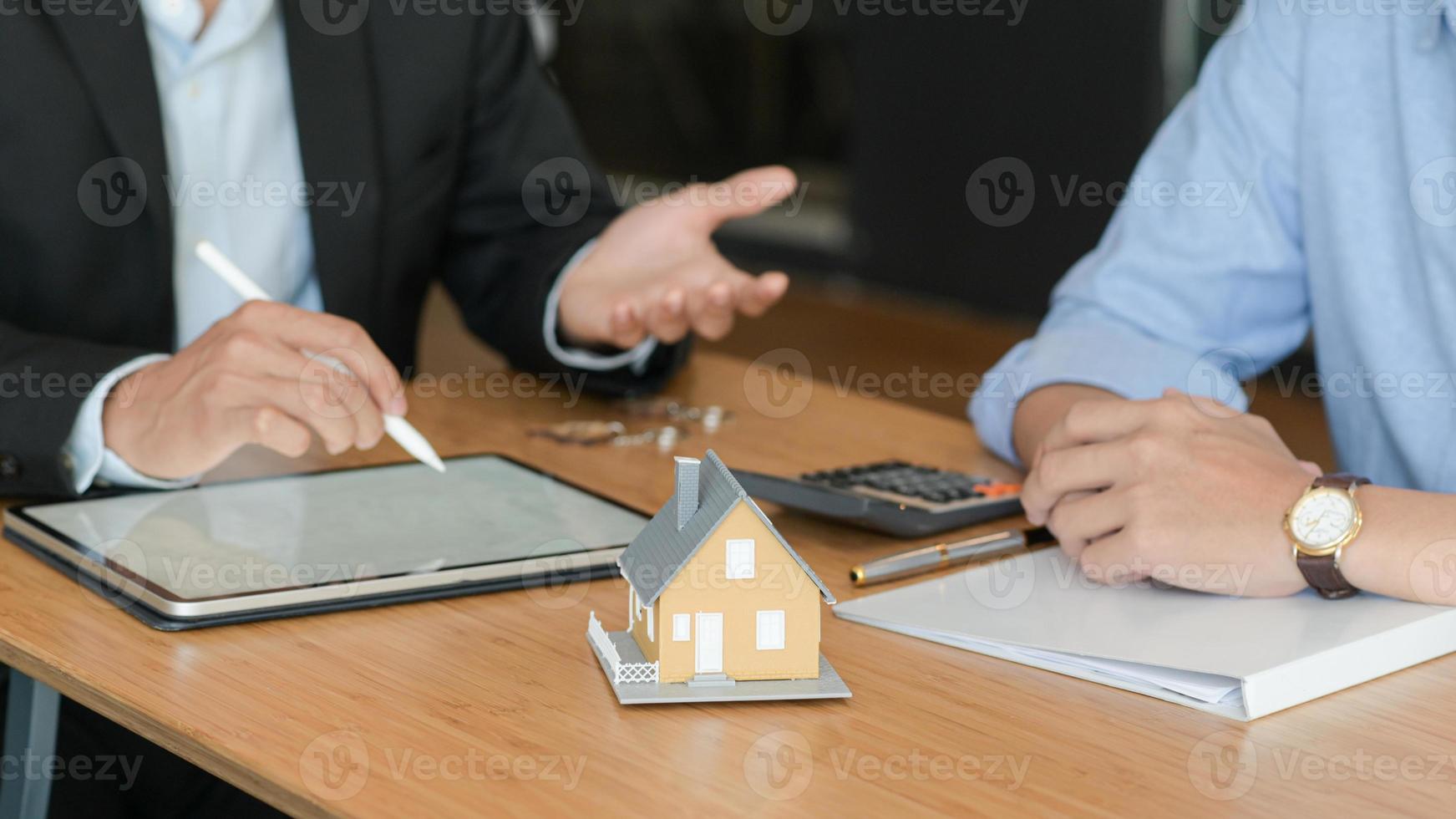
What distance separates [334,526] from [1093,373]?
64 centimetres

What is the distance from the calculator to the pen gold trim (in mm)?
27

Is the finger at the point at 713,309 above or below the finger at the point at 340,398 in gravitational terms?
below

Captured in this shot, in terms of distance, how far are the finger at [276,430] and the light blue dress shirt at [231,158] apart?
1.58 feet

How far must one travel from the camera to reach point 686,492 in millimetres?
795

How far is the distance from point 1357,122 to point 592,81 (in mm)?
5460

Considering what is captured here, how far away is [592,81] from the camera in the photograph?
6.51 metres

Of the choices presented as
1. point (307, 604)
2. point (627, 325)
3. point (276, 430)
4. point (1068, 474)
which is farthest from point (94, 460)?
point (1068, 474)

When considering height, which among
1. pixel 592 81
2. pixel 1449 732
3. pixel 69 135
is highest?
pixel 69 135

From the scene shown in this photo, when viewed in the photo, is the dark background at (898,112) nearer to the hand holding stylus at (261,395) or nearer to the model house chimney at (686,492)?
the hand holding stylus at (261,395)

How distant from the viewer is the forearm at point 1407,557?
902mm

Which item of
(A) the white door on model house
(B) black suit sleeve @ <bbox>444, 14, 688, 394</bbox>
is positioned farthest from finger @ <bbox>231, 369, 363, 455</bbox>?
(B) black suit sleeve @ <bbox>444, 14, 688, 394</bbox>

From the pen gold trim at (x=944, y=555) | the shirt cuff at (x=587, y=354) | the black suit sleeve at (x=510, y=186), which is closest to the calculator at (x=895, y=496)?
the pen gold trim at (x=944, y=555)

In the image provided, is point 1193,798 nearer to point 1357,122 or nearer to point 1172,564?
point 1172,564

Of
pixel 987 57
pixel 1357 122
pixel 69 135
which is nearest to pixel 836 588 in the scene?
pixel 1357 122
